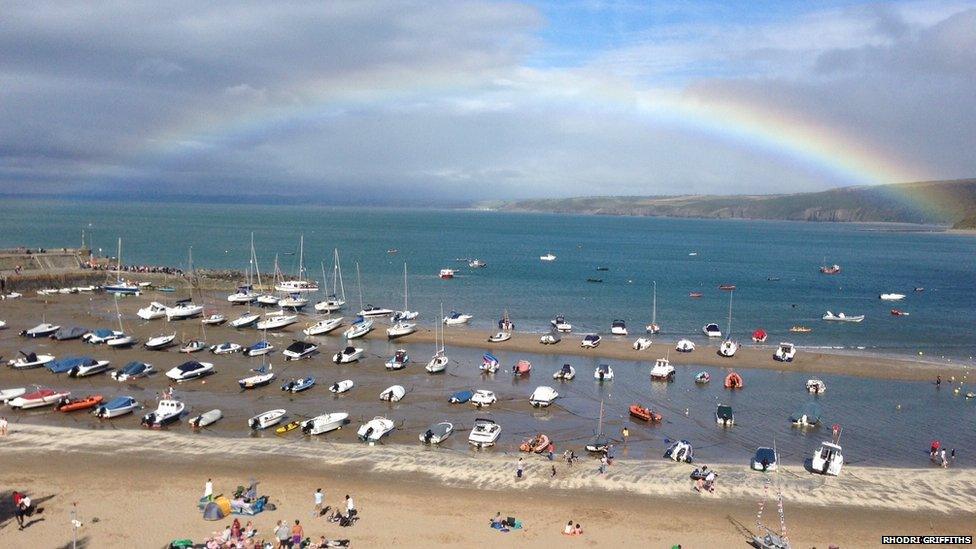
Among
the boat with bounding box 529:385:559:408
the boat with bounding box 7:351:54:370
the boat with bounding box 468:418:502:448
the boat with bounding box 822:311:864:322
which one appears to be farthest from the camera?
the boat with bounding box 822:311:864:322

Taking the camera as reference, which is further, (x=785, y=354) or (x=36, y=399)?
(x=785, y=354)

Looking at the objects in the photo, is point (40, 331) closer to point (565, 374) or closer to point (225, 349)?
point (225, 349)

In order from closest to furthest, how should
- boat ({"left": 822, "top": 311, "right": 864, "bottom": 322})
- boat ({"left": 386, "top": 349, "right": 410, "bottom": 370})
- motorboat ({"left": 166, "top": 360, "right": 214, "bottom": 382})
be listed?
motorboat ({"left": 166, "top": 360, "right": 214, "bottom": 382}) → boat ({"left": 386, "top": 349, "right": 410, "bottom": 370}) → boat ({"left": 822, "top": 311, "right": 864, "bottom": 322})

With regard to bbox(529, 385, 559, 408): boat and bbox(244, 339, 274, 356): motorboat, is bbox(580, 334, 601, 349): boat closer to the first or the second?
bbox(529, 385, 559, 408): boat

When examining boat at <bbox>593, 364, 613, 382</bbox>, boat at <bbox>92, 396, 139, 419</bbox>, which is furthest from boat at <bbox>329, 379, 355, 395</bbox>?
boat at <bbox>593, 364, 613, 382</bbox>

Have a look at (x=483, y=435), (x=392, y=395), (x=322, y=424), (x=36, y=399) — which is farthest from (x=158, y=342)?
(x=483, y=435)

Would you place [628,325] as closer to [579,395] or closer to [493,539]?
[579,395]
